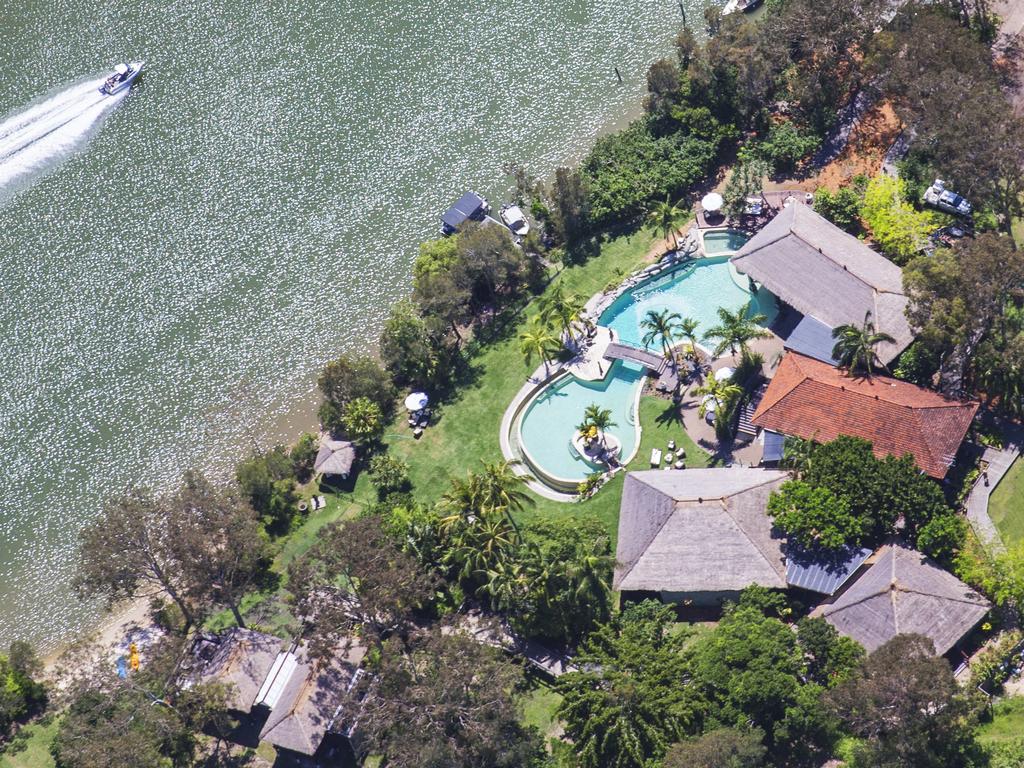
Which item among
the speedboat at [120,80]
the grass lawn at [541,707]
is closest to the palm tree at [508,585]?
the grass lawn at [541,707]

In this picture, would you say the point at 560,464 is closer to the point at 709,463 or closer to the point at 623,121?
the point at 709,463

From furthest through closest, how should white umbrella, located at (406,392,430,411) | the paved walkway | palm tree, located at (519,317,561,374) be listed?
white umbrella, located at (406,392,430,411) < palm tree, located at (519,317,561,374) < the paved walkway

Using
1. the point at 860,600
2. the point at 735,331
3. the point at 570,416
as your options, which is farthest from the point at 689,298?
the point at 860,600

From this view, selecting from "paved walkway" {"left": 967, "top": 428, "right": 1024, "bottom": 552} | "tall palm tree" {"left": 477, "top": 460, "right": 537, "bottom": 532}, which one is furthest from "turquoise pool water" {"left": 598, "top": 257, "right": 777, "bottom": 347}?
"paved walkway" {"left": 967, "top": 428, "right": 1024, "bottom": 552}

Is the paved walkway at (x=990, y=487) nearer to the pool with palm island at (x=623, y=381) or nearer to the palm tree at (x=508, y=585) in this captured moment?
the pool with palm island at (x=623, y=381)

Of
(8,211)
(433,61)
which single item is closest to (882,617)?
(433,61)

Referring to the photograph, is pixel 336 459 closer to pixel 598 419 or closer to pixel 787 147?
pixel 598 419

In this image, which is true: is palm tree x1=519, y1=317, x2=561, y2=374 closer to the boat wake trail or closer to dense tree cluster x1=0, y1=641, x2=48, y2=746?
dense tree cluster x1=0, y1=641, x2=48, y2=746
